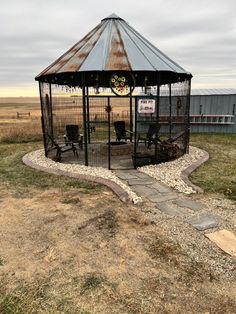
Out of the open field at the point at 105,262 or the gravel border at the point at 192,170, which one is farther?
the gravel border at the point at 192,170

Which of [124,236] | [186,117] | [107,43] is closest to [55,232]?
[124,236]

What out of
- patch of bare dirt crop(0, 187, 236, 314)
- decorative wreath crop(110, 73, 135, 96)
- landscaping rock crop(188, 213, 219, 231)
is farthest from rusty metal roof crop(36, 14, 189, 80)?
landscaping rock crop(188, 213, 219, 231)

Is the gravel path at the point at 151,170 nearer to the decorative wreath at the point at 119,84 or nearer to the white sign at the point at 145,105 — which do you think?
the white sign at the point at 145,105

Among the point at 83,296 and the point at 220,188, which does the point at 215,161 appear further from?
the point at 83,296

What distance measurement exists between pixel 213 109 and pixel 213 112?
0.61ft

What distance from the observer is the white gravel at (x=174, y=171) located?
24.7 ft

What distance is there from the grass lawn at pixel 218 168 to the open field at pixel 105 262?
1.04 meters

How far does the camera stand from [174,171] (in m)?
8.84

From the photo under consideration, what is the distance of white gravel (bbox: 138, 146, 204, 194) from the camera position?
7531 mm

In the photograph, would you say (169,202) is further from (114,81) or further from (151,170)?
(114,81)

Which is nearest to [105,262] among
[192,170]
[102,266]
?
[102,266]

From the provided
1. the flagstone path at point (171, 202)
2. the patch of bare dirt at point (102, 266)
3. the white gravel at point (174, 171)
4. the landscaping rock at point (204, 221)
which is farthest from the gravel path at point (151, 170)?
the patch of bare dirt at point (102, 266)

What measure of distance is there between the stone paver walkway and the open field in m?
0.27

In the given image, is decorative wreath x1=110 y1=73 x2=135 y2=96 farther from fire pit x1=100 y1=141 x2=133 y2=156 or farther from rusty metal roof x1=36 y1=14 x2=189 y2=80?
fire pit x1=100 y1=141 x2=133 y2=156
